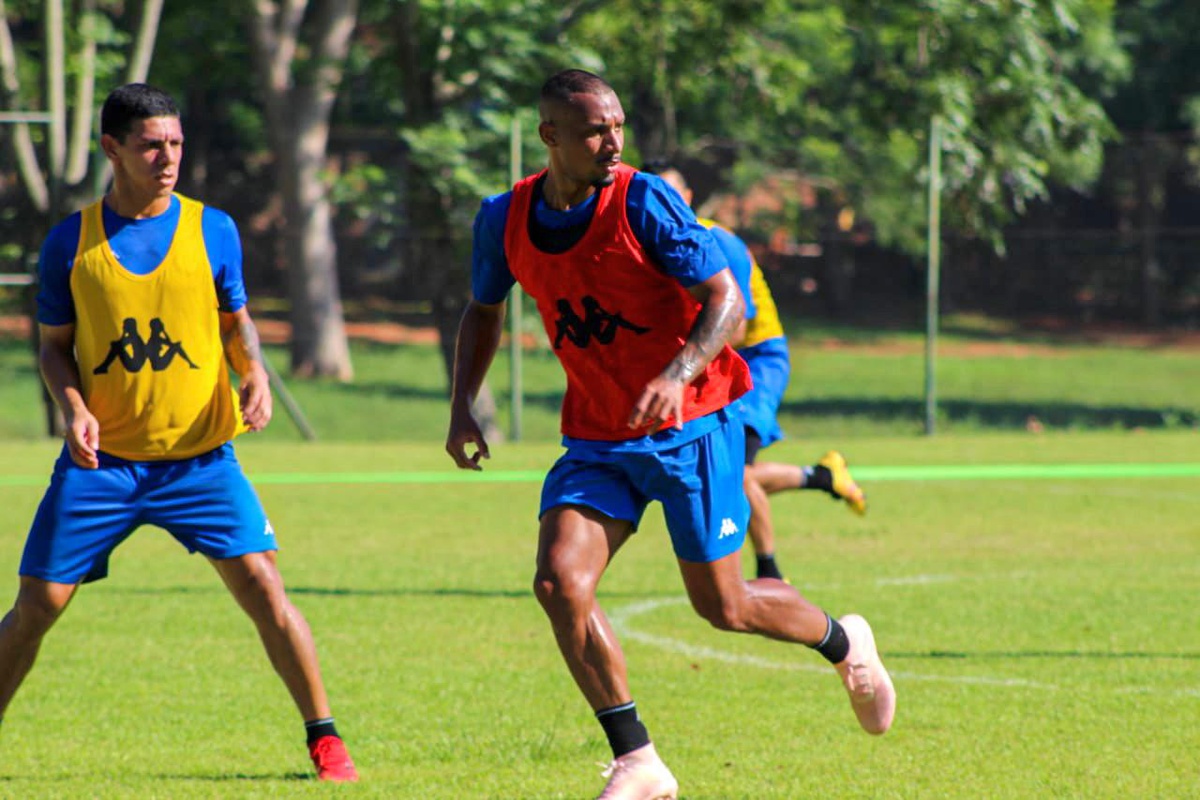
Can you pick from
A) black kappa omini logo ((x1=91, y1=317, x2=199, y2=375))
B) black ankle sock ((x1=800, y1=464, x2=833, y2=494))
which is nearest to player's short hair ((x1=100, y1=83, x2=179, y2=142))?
black kappa omini logo ((x1=91, y1=317, x2=199, y2=375))

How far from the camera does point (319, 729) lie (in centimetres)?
567

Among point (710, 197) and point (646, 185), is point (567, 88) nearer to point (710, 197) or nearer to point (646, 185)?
point (646, 185)

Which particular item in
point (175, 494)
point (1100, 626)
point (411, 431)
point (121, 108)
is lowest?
point (411, 431)

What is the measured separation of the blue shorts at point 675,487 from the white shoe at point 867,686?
0.61 m

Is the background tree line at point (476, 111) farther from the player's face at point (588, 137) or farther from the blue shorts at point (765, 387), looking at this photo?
the player's face at point (588, 137)

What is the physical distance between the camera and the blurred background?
67.3 ft

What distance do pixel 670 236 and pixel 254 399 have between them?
150 centimetres

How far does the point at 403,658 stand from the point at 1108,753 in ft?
10.1

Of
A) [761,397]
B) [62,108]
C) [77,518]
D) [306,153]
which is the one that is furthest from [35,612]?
[306,153]

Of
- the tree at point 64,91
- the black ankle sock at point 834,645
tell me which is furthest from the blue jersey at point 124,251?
the tree at point 64,91

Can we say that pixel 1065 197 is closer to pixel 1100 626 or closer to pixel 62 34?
pixel 62 34

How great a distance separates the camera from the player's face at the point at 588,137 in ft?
16.1

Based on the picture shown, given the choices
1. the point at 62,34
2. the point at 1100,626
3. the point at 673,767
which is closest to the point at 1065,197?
the point at 62,34

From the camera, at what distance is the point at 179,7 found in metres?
26.3
